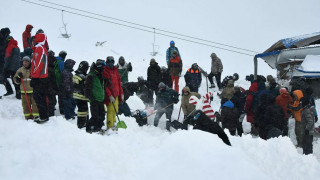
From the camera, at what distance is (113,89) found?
6730mm

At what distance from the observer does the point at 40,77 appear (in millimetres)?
5844

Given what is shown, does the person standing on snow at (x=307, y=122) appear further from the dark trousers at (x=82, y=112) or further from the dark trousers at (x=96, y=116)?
the dark trousers at (x=82, y=112)

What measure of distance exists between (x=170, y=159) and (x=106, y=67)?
10.0ft

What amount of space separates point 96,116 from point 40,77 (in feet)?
4.50

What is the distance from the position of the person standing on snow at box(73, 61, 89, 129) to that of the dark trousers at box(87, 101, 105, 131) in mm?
314

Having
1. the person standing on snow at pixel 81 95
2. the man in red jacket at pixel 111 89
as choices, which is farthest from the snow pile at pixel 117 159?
the man in red jacket at pixel 111 89

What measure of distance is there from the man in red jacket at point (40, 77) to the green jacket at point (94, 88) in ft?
2.73

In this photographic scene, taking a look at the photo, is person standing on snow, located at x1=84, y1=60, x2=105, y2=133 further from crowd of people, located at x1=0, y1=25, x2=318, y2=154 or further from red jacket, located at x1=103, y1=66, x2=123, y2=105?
red jacket, located at x1=103, y1=66, x2=123, y2=105

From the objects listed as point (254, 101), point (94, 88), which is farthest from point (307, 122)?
point (94, 88)

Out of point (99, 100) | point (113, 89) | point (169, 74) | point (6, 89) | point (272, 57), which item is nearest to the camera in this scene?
point (99, 100)

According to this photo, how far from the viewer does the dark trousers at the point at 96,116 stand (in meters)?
6.26

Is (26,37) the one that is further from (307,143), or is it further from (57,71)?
(307,143)

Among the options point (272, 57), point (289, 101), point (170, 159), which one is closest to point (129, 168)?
point (170, 159)

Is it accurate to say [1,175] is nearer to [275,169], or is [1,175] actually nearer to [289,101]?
[275,169]
